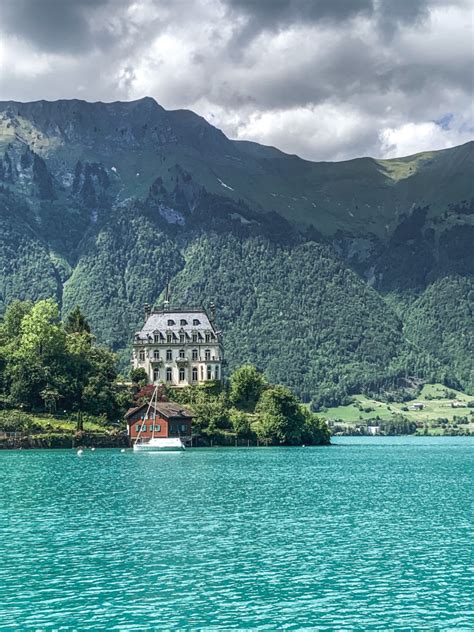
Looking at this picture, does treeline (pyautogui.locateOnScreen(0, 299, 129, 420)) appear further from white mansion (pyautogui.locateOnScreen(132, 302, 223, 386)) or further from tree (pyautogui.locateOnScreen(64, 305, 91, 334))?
white mansion (pyautogui.locateOnScreen(132, 302, 223, 386))

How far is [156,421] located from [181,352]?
3745 centimetres

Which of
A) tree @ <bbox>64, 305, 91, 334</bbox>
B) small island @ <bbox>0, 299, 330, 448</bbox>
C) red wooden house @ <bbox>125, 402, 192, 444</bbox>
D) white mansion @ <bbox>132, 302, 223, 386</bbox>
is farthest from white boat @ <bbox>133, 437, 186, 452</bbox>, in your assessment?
tree @ <bbox>64, 305, 91, 334</bbox>

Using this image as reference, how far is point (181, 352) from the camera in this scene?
193 metres

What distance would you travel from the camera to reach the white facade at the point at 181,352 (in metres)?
192

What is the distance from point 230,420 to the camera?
167 meters

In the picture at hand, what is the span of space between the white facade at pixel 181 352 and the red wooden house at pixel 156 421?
3078 cm

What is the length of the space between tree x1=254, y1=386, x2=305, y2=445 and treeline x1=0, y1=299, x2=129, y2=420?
2454 cm

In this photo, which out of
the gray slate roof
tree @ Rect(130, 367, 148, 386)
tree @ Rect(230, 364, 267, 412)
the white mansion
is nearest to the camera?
tree @ Rect(230, 364, 267, 412)

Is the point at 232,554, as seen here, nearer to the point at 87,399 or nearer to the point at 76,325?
the point at 87,399

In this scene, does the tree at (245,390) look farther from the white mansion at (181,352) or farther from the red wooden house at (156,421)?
the red wooden house at (156,421)

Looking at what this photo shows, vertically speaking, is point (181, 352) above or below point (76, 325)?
below

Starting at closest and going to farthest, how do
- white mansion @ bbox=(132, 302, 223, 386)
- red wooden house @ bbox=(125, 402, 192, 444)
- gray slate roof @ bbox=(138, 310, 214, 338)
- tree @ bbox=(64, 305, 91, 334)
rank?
red wooden house @ bbox=(125, 402, 192, 444), white mansion @ bbox=(132, 302, 223, 386), tree @ bbox=(64, 305, 91, 334), gray slate roof @ bbox=(138, 310, 214, 338)

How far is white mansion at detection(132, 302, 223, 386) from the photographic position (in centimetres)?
19150

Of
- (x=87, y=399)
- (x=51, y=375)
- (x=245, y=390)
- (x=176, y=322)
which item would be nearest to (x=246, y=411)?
(x=245, y=390)
